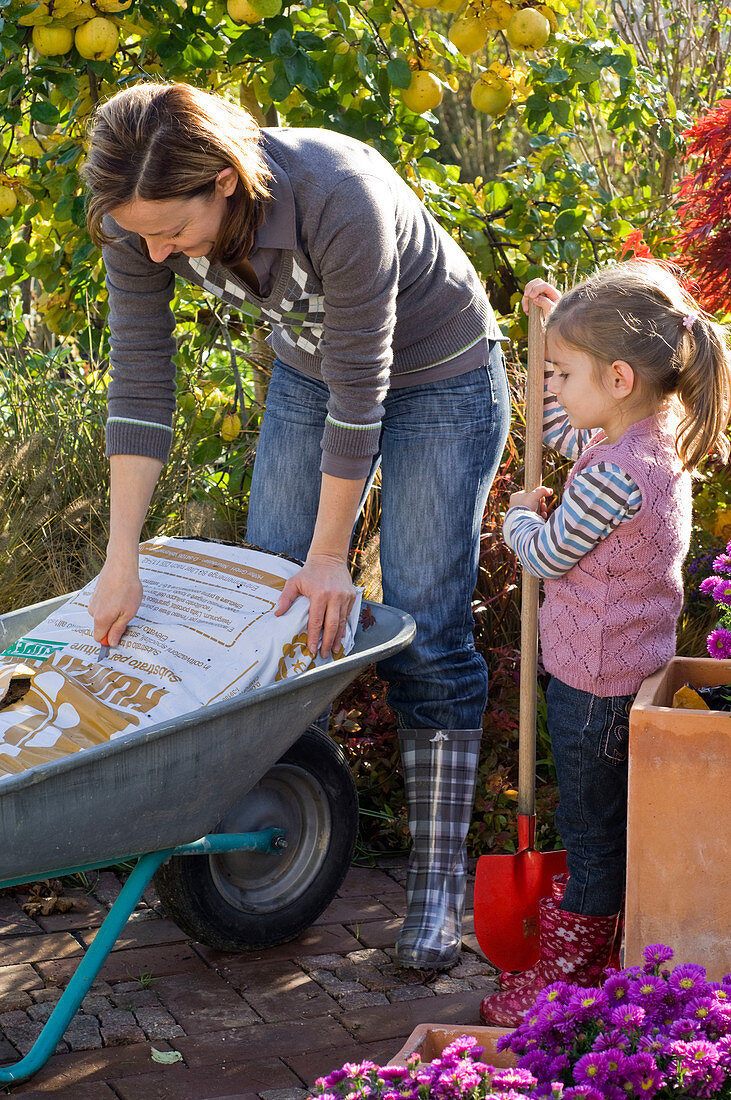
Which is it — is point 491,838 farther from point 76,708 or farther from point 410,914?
point 76,708

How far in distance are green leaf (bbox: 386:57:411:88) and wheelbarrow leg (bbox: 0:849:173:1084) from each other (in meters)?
2.19

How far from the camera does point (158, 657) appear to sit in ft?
6.77

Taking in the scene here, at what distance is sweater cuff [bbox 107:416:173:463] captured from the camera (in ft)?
7.57

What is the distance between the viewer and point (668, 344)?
80.7 inches

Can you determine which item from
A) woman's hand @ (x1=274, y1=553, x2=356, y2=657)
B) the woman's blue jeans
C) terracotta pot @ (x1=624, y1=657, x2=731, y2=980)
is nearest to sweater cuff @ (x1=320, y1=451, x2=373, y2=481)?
woman's hand @ (x1=274, y1=553, x2=356, y2=657)

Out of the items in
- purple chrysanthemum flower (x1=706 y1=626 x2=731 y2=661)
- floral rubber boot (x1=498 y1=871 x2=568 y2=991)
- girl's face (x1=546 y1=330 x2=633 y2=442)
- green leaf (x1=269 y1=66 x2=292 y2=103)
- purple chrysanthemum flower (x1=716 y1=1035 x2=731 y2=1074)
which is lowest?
floral rubber boot (x1=498 y1=871 x2=568 y2=991)

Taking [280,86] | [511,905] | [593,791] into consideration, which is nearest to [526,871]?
[511,905]

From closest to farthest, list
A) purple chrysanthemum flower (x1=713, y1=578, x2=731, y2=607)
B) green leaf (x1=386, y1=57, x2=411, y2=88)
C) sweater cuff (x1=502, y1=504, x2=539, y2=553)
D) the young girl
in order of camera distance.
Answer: purple chrysanthemum flower (x1=713, y1=578, x2=731, y2=607) < the young girl < sweater cuff (x1=502, y1=504, x2=539, y2=553) < green leaf (x1=386, y1=57, x2=411, y2=88)

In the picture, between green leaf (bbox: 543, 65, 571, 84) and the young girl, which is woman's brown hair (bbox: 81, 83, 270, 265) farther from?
green leaf (bbox: 543, 65, 571, 84)

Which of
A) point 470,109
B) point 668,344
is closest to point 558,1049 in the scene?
point 668,344

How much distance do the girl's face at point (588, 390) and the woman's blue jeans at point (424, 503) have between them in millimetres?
262

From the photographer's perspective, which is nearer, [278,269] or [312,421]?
[278,269]

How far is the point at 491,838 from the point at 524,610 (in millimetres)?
891

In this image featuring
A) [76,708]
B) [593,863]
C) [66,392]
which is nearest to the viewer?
[76,708]
